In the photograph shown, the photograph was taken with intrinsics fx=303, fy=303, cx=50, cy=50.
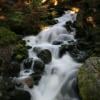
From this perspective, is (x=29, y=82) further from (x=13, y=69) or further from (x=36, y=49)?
(x=36, y=49)

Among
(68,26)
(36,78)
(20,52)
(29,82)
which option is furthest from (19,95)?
(68,26)

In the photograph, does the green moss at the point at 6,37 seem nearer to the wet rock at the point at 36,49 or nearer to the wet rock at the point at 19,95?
the wet rock at the point at 36,49

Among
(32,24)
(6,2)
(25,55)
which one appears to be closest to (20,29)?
(32,24)

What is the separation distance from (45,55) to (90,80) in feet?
9.12

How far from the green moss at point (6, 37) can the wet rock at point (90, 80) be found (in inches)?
151

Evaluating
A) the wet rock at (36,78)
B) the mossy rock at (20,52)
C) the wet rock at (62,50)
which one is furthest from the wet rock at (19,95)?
the wet rock at (62,50)

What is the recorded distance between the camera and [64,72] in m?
9.96

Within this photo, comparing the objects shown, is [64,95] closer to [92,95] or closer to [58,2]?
[92,95]

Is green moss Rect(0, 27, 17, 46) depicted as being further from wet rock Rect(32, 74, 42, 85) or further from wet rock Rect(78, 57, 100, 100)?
wet rock Rect(78, 57, 100, 100)

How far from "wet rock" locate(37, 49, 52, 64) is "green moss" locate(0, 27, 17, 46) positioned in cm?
145

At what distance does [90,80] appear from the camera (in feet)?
27.4

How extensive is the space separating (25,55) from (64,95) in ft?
8.37

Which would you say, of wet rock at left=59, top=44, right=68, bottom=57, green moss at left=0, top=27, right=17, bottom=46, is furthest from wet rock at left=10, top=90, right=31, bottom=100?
green moss at left=0, top=27, right=17, bottom=46

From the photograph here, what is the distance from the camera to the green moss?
11.6m
